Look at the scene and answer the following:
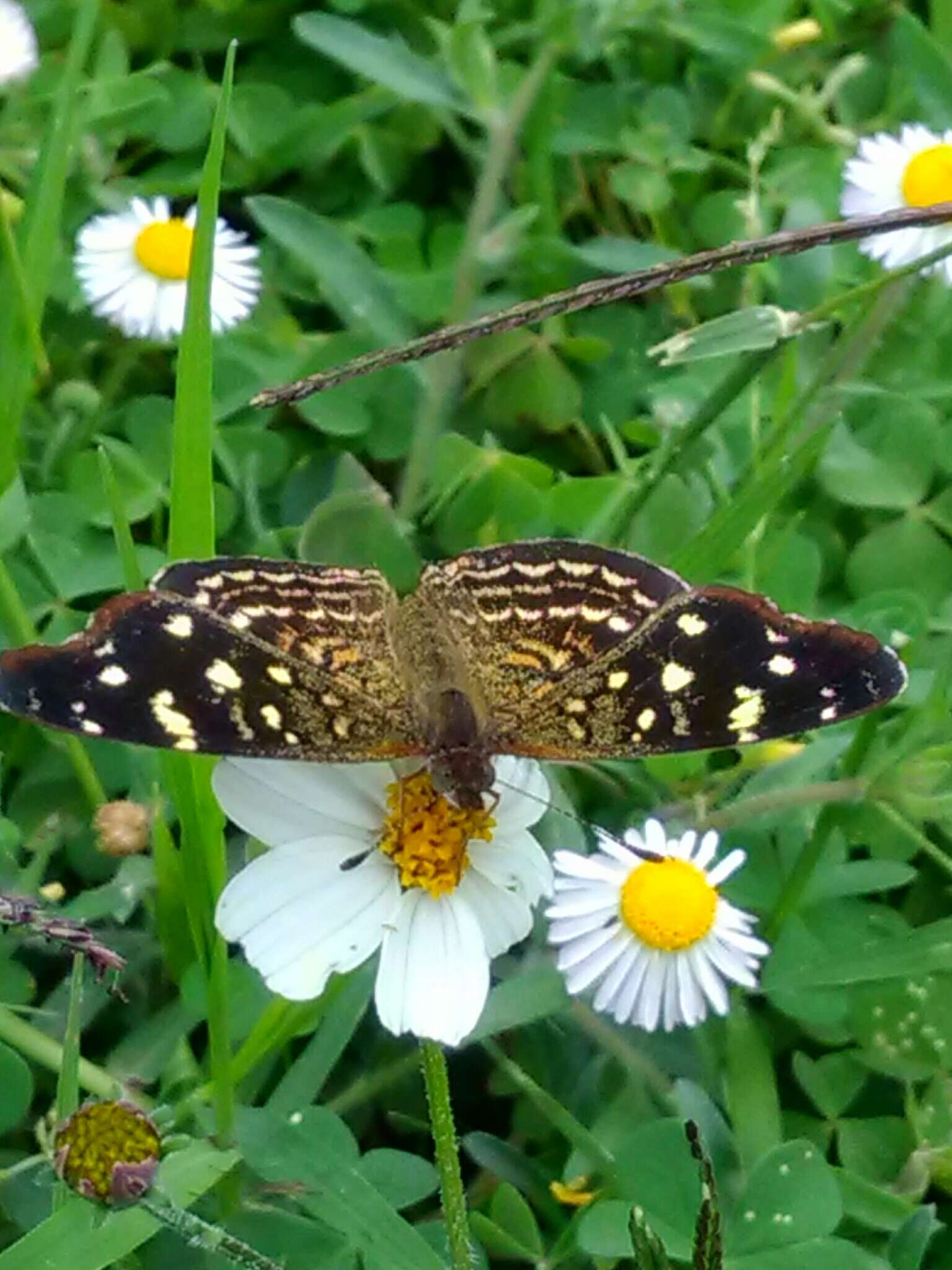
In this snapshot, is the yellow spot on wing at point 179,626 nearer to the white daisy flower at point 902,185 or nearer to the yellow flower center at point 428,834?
the yellow flower center at point 428,834

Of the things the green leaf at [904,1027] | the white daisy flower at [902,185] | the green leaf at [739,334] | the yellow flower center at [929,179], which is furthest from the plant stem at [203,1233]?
the yellow flower center at [929,179]

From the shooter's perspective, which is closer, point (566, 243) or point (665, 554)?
point (665, 554)

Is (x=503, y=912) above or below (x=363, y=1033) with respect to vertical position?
above

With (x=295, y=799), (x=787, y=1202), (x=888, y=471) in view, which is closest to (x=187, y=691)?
(x=295, y=799)

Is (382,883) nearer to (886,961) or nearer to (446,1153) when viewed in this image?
(446,1153)

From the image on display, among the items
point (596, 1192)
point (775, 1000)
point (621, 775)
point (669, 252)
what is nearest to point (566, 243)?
point (669, 252)

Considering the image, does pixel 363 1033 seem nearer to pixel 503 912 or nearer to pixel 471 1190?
pixel 471 1190
